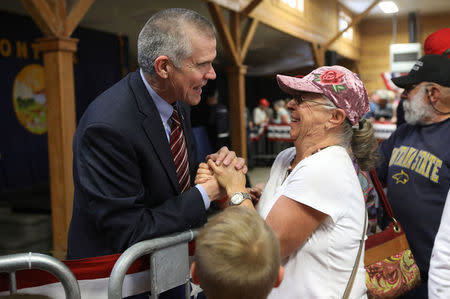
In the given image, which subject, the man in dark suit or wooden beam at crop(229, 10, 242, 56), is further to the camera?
wooden beam at crop(229, 10, 242, 56)

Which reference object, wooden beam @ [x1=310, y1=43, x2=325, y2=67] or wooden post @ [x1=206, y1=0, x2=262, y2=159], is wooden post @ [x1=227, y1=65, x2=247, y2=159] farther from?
wooden beam @ [x1=310, y1=43, x2=325, y2=67]

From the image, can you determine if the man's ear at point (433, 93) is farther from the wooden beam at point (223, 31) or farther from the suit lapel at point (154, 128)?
the wooden beam at point (223, 31)

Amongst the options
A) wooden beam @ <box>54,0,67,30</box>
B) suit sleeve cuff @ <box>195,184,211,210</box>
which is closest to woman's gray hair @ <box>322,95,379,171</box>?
suit sleeve cuff @ <box>195,184,211,210</box>

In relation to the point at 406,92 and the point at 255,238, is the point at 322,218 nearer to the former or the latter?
the point at 255,238

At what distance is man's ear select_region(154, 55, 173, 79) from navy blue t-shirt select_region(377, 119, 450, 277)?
141 cm

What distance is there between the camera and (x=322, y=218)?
139 cm

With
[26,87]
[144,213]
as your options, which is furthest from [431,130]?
[26,87]

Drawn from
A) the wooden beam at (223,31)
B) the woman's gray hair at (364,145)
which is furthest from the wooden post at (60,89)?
the woman's gray hair at (364,145)

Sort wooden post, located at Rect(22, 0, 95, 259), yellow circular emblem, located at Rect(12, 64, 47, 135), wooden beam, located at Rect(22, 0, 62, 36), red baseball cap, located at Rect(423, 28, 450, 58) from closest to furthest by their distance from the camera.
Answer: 1. red baseball cap, located at Rect(423, 28, 450, 58)
2. wooden beam, located at Rect(22, 0, 62, 36)
3. wooden post, located at Rect(22, 0, 95, 259)
4. yellow circular emblem, located at Rect(12, 64, 47, 135)

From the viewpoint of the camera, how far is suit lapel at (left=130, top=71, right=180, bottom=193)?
57.8 inches

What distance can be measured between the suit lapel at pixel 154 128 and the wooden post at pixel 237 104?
6.80 metres

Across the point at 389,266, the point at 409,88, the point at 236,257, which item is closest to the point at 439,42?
the point at 409,88

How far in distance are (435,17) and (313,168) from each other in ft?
65.2

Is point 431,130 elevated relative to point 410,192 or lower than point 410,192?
elevated
